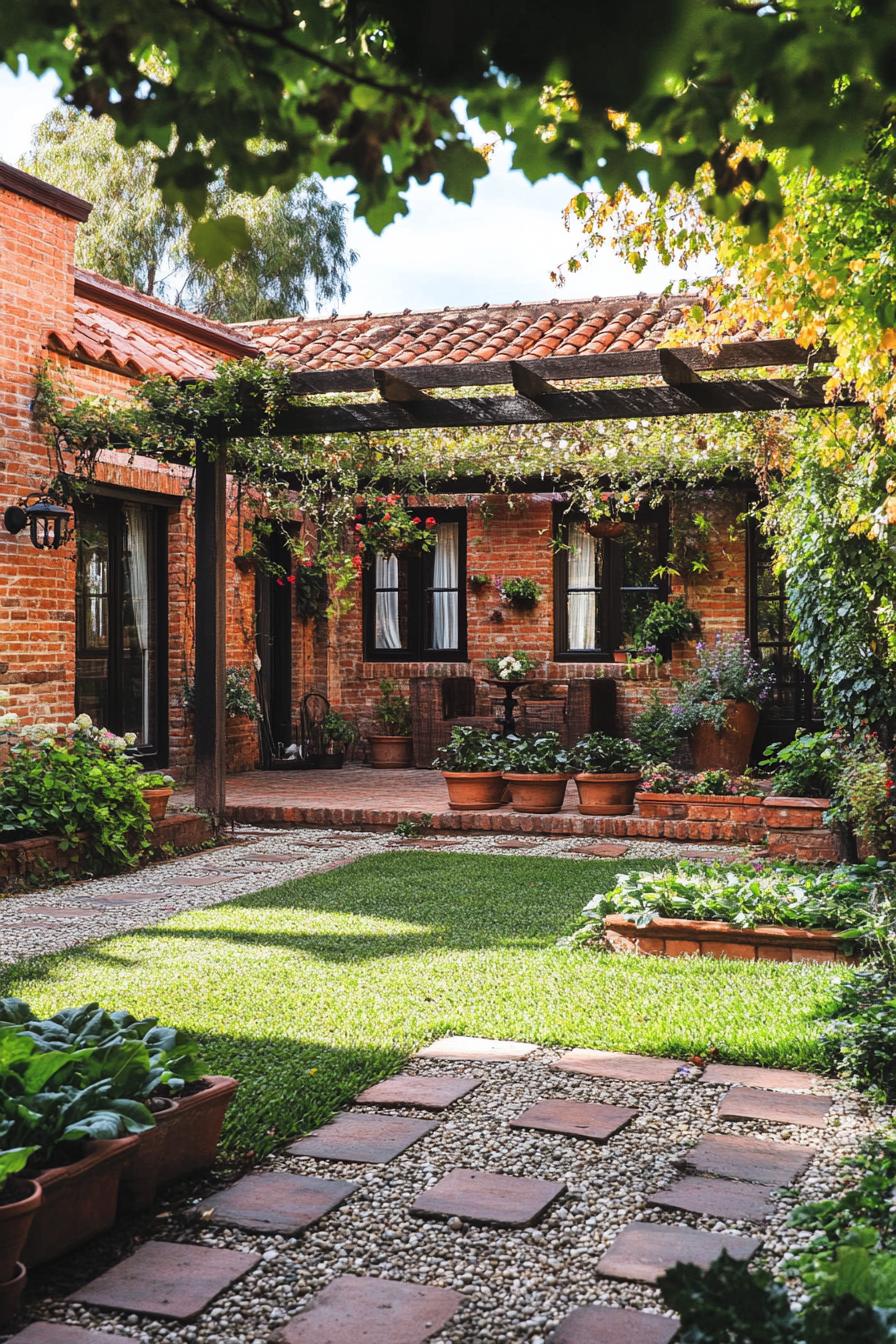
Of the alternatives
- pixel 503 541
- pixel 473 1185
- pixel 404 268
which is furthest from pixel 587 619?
pixel 404 268

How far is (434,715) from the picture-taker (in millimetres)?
12875

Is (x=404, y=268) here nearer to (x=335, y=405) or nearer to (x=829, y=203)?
(x=335, y=405)

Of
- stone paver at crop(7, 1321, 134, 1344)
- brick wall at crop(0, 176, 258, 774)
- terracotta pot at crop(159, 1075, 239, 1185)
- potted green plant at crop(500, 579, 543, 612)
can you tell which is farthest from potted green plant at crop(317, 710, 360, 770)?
stone paver at crop(7, 1321, 134, 1344)

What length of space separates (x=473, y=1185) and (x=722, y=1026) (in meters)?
1.42

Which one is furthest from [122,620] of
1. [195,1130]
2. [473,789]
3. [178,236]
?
[178,236]

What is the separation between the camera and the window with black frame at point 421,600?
13906 mm

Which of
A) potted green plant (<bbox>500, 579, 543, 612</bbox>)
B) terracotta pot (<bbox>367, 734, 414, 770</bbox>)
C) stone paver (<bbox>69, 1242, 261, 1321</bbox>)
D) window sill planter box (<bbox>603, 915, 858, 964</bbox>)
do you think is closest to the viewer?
stone paver (<bbox>69, 1242, 261, 1321</bbox>)

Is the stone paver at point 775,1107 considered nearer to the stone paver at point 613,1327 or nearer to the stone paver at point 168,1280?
the stone paver at point 613,1327

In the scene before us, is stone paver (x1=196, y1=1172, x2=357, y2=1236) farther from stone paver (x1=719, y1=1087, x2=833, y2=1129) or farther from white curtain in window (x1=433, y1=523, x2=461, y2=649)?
white curtain in window (x1=433, y1=523, x2=461, y2=649)

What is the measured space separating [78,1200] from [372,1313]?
0.66 meters

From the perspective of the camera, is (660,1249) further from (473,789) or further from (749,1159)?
(473,789)

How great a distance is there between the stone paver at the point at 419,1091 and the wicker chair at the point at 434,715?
9086 mm

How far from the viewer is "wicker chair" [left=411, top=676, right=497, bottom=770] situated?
1289cm

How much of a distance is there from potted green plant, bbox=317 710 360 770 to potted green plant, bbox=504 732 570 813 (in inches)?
140
